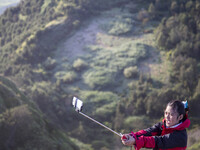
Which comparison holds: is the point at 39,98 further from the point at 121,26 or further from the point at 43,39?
the point at 121,26

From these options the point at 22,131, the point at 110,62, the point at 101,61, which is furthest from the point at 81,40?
the point at 22,131

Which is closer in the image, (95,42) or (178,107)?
(178,107)

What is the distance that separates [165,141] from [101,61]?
2464 centimetres

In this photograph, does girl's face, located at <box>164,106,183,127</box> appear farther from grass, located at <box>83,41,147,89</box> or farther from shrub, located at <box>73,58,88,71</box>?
shrub, located at <box>73,58,88,71</box>

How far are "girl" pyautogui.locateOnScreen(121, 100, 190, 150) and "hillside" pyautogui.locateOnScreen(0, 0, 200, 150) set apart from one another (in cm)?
709

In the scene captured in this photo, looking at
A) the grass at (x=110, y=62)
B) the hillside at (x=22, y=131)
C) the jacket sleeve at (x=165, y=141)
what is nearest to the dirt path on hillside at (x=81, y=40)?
the grass at (x=110, y=62)

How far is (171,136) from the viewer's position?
10.0 feet

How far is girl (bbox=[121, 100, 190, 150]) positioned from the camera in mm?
3004

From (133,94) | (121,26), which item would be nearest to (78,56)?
(121,26)

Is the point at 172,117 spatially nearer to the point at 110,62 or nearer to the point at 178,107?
the point at 178,107

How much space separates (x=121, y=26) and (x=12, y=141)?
26.8m

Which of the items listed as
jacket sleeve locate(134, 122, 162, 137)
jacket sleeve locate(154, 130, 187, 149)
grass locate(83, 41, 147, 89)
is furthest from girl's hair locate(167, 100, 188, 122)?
grass locate(83, 41, 147, 89)

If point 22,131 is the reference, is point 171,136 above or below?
above

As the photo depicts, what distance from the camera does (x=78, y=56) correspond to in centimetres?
2908
